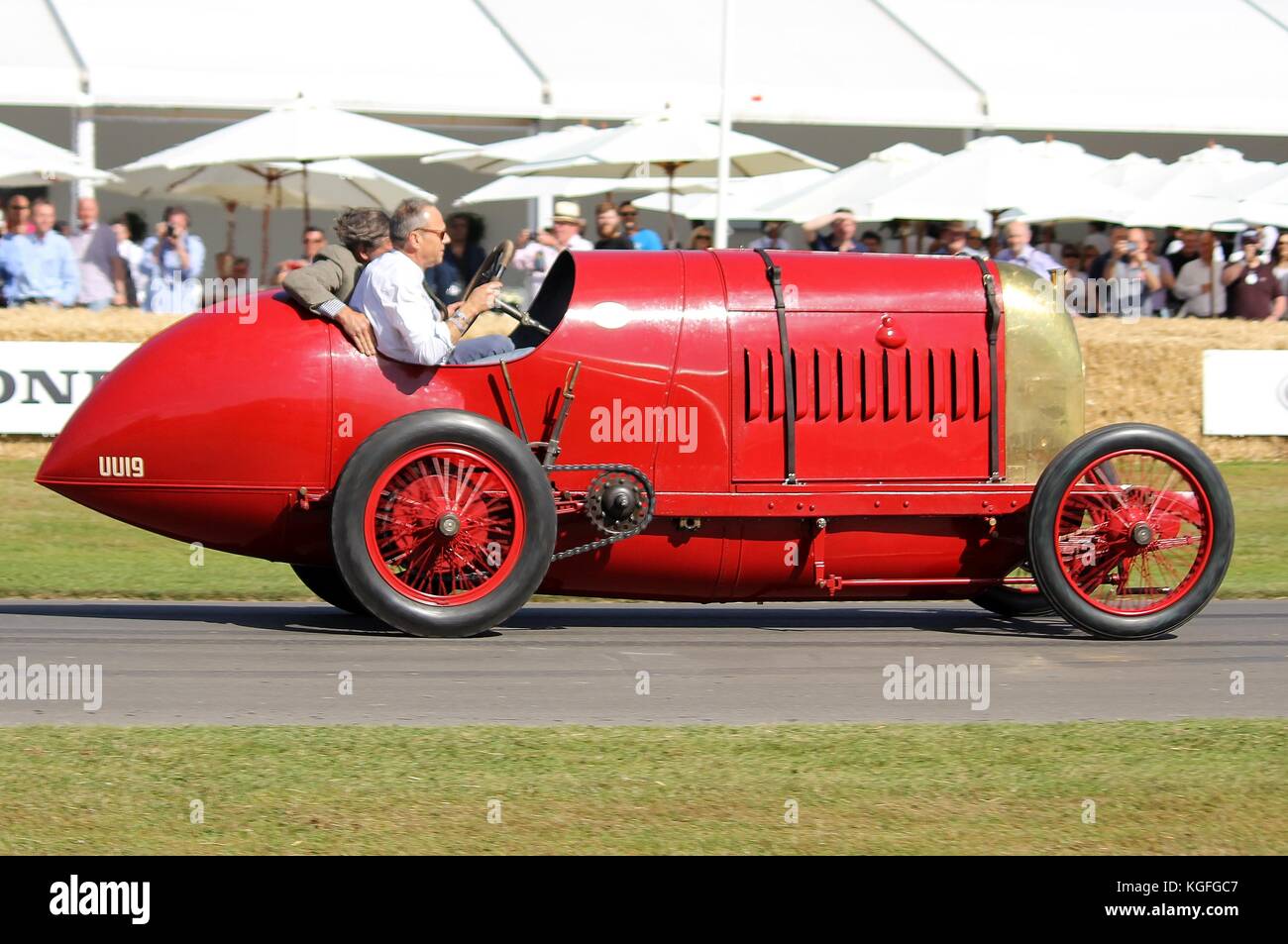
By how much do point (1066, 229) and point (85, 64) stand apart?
50.2 feet

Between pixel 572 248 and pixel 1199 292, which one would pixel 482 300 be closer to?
pixel 572 248

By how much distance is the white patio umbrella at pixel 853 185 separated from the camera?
66.1 feet

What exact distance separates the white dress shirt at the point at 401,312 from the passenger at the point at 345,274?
2.4 inches

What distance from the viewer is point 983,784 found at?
5773 mm

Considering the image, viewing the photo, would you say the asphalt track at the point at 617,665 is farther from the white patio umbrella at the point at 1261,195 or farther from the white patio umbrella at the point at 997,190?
the white patio umbrella at the point at 1261,195

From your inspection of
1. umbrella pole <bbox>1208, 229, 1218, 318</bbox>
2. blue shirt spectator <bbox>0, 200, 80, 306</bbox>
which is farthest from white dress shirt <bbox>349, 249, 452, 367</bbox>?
umbrella pole <bbox>1208, 229, 1218, 318</bbox>

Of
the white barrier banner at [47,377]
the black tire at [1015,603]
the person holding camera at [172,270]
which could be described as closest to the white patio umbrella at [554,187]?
the person holding camera at [172,270]

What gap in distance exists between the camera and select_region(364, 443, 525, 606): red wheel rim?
779cm

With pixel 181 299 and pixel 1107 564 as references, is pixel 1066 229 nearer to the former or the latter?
pixel 181 299

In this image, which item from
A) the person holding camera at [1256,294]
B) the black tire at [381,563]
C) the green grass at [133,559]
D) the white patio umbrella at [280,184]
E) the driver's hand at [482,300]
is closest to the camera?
the black tire at [381,563]

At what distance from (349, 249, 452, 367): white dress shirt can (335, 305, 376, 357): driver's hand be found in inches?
2.1

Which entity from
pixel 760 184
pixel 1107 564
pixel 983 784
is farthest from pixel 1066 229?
pixel 983 784

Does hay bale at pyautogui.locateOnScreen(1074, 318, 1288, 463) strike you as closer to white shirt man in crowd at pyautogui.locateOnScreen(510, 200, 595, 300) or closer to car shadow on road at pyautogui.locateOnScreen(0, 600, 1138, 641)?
white shirt man in crowd at pyautogui.locateOnScreen(510, 200, 595, 300)

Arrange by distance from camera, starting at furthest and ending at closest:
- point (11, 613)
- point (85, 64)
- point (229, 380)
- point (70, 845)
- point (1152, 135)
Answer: point (1152, 135) < point (85, 64) < point (11, 613) < point (229, 380) < point (70, 845)
